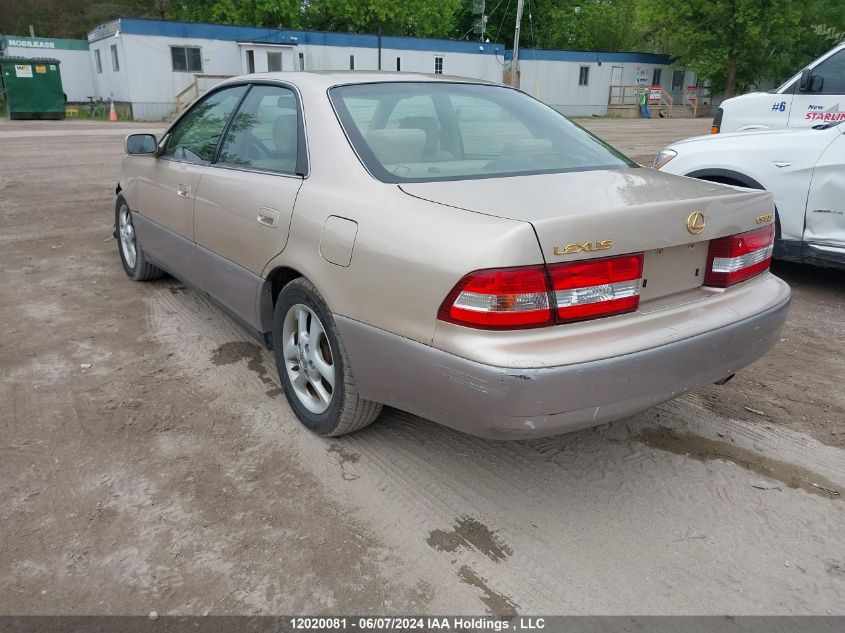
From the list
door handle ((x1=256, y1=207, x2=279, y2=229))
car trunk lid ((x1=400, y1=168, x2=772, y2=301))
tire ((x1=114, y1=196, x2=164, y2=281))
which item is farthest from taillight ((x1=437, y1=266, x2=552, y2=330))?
tire ((x1=114, y1=196, x2=164, y2=281))

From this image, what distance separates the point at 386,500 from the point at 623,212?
1444mm

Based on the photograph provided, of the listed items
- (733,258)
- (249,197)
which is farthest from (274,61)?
(733,258)

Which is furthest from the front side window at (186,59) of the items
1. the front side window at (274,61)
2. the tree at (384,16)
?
the tree at (384,16)

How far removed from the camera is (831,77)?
6992 mm

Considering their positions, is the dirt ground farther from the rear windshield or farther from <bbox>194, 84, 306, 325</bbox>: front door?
the rear windshield

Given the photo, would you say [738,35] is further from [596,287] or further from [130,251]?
[596,287]

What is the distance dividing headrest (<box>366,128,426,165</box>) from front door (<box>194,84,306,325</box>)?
36cm

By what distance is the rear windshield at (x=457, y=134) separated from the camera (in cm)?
298

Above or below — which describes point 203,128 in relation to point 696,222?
above

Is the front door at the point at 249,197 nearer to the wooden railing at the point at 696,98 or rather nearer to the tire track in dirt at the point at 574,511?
the tire track in dirt at the point at 574,511

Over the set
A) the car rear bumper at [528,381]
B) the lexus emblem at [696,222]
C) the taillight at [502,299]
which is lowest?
the car rear bumper at [528,381]

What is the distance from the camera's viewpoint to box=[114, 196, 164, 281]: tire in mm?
5309

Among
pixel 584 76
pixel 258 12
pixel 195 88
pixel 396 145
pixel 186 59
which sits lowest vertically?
pixel 396 145

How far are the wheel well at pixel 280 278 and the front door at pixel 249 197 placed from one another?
69mm
